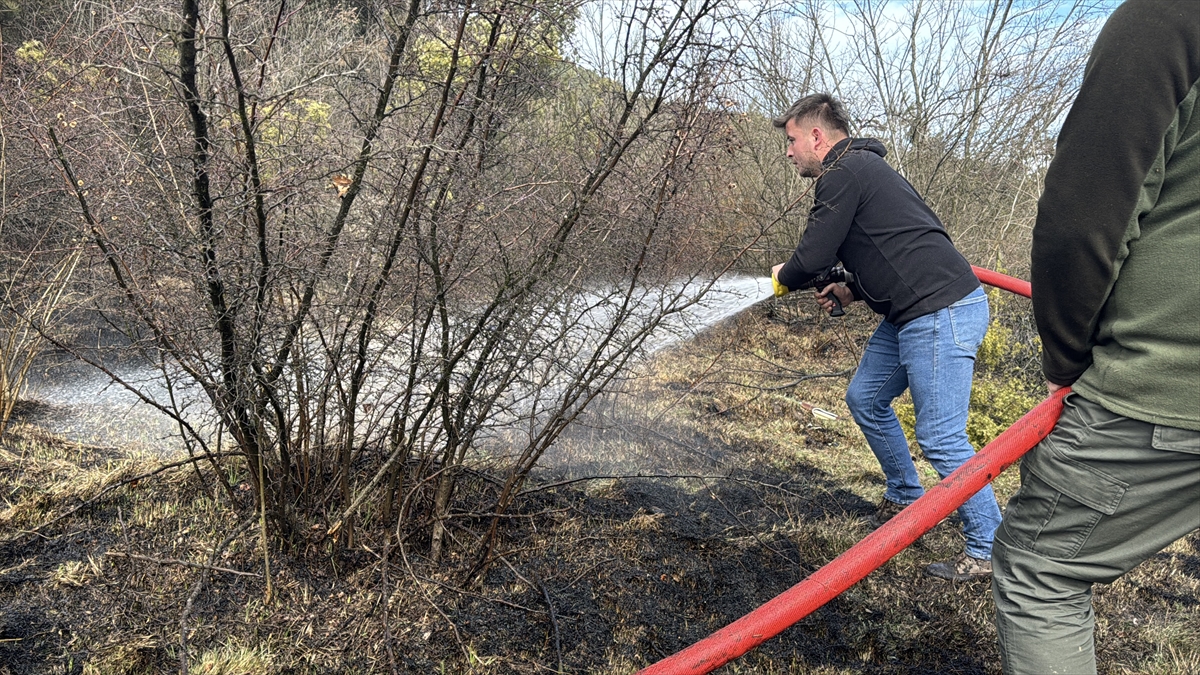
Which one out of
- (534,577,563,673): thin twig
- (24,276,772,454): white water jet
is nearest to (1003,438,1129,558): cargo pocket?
(534,577,563,673): thin twig

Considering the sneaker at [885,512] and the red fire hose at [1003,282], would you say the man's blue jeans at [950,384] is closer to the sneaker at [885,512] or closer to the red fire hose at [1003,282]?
the red fire hose at [1003,282]

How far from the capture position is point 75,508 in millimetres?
2986

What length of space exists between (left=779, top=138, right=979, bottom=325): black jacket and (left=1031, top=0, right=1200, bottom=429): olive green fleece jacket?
4.87ft

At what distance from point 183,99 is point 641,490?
2544 mm

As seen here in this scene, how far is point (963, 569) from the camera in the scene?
11.0 ft

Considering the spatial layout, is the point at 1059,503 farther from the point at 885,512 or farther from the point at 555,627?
the point at 885,512

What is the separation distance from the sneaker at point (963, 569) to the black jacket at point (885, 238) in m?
1.03

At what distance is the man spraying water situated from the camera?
3.24 metres

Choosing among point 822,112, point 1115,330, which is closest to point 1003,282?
point 822,112

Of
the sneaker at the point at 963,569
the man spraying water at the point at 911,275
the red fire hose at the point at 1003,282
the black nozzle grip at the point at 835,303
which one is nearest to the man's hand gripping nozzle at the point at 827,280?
the black nozzle grip at the point at 835,303

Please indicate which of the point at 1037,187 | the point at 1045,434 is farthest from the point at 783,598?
the point at 1037,187

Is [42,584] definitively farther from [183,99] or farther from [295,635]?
[183,99]

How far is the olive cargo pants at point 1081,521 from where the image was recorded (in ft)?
5.55

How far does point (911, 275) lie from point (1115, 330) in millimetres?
1542
